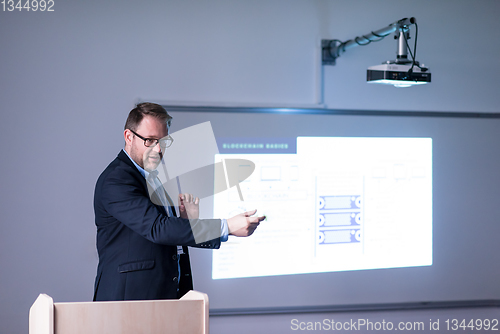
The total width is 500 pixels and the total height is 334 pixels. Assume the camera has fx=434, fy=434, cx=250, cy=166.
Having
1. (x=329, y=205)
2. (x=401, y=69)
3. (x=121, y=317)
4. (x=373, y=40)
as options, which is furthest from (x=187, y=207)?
(x=373, y=40)

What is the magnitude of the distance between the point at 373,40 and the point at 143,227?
1962 mm

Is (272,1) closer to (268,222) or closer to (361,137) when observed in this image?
(361,137)

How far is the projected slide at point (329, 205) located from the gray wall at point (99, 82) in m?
0.33

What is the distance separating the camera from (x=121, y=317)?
1289mm

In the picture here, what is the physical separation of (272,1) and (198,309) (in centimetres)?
222

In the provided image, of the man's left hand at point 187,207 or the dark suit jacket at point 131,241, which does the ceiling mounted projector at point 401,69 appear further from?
the dark suit jacket at point 131,241

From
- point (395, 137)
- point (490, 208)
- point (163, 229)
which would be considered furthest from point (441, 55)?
point (163, 229)

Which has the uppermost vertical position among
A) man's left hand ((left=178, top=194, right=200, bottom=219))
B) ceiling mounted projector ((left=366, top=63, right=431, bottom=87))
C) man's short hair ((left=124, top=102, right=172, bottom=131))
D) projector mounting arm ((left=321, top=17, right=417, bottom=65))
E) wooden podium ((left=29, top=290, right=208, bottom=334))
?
projector mounting arm ((left=321, top=17, right=417, bottom=65))

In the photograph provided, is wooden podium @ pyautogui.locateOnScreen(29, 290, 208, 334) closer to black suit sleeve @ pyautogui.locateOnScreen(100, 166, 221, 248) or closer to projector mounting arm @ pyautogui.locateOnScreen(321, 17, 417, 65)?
black suit sleeve @ pyautogui.locateOnScreen(100, 166, 221, 248)

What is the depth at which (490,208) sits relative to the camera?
3176mm

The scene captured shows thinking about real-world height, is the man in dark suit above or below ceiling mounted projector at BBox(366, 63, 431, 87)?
below

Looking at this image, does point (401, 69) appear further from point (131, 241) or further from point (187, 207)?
point (131, 241)

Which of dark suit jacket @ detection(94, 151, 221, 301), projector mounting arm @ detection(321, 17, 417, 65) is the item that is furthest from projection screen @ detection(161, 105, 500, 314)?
dark suit jacket @ detection(94, 151, 221, 301)

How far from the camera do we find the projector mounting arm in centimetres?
241
